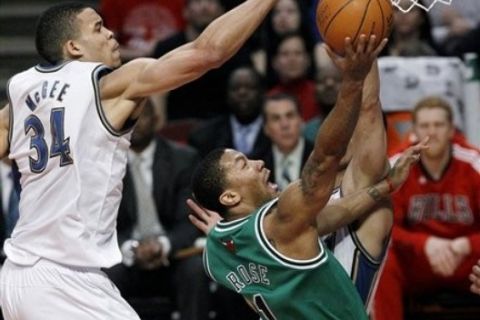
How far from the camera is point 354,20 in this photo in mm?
5566

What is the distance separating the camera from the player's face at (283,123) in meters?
9.66

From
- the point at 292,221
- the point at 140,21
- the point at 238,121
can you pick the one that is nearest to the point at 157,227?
the point at 238,121

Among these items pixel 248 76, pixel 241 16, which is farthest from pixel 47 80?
pixel 248 76

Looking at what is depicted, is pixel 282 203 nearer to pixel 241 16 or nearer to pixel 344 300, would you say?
pixel 344 300

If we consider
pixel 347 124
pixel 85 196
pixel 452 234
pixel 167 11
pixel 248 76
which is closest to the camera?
pixel 347 124

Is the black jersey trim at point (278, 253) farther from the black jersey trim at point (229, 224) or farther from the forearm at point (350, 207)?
the forearm at point (350, 207)

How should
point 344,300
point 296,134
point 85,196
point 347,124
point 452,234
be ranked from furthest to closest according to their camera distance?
point 296,134
point 452,234
point 85,196
point 344,300
point 347,124

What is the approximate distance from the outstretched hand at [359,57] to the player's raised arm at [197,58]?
957 mm

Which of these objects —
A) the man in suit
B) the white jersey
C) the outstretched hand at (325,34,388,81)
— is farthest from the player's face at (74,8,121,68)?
the man in suit

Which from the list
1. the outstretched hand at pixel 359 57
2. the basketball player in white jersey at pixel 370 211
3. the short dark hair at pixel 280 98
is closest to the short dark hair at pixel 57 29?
the basketball player in white jersey at pixel 370 211

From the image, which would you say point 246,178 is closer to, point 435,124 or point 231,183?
point 231,183

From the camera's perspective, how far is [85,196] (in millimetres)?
6117

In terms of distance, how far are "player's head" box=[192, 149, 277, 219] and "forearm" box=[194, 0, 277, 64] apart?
0.48 meters

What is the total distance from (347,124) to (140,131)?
4497 millimetres
